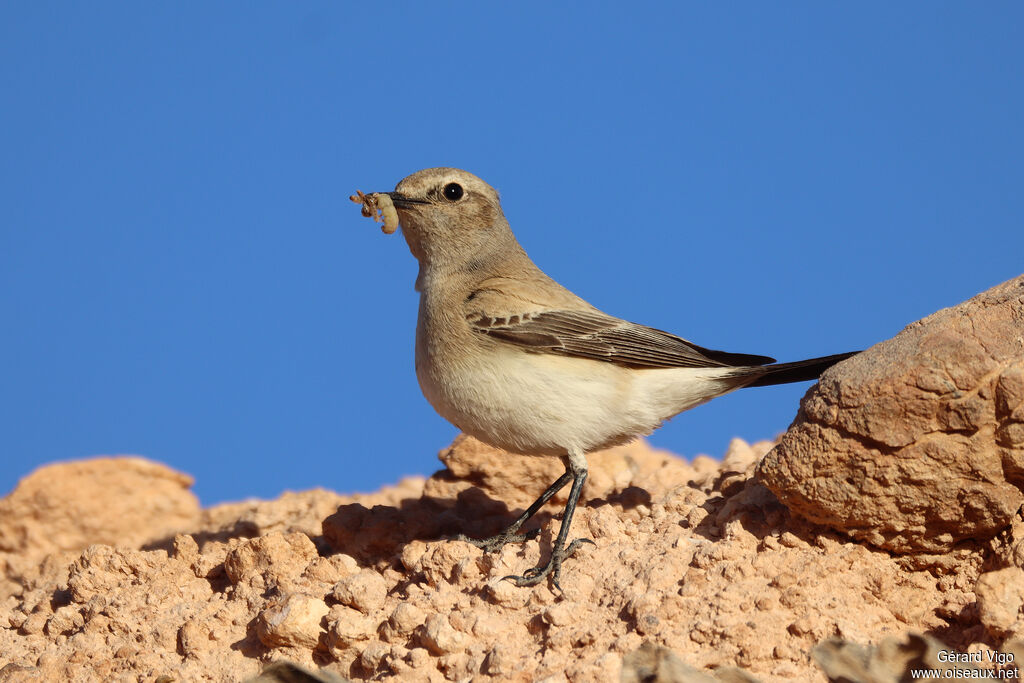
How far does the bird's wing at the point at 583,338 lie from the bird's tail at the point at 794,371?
0.29ft

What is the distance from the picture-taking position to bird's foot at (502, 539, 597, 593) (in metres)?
6.16

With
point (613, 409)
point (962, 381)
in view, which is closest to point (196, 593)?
point (613, 409)

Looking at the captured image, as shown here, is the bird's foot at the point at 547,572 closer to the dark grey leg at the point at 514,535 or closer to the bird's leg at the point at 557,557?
the bird's leg at the point at 557,557

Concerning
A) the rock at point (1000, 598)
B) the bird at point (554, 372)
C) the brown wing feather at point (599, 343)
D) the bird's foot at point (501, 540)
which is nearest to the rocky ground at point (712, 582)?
the rock at point (1000, 598)

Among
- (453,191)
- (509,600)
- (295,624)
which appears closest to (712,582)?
(509,600)

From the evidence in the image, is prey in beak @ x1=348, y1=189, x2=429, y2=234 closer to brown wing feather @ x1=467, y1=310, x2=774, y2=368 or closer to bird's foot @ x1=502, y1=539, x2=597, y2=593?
brown wing feather @ x1=467, y1=310, x2=774, y2=368

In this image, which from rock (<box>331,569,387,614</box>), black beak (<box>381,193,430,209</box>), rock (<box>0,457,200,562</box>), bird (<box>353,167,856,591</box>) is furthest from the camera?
rock (<box>0,457,200,562</box>)

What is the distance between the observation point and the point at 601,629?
559cm

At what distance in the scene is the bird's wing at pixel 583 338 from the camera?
726cm

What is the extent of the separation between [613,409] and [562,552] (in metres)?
1.19

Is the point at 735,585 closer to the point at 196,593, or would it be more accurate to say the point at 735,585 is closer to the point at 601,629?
the point at 601,629

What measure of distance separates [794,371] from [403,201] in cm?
314

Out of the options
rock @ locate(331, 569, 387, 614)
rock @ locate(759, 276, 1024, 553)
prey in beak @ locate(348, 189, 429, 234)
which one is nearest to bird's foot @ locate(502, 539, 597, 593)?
rock @ locate(331, 569, 387, 614)

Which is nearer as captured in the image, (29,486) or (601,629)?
(601,629)
